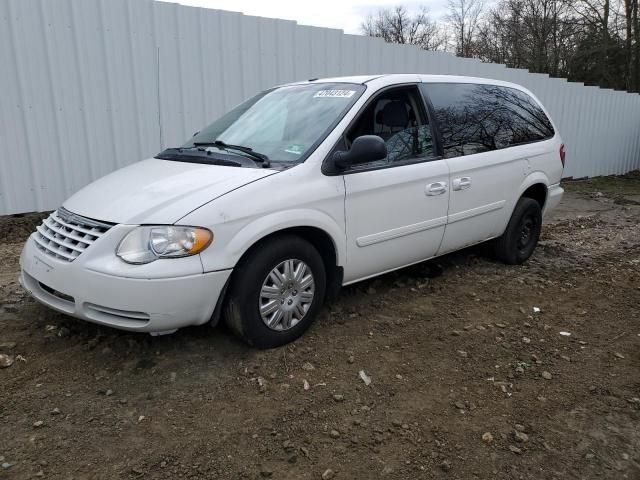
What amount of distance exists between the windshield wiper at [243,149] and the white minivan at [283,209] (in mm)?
15

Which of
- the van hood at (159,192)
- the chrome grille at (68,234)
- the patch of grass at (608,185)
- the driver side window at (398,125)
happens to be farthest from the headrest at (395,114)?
the patch of grass at (608,185)

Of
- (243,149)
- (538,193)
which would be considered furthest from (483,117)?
(243,149)

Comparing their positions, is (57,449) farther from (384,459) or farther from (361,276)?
(361,276)

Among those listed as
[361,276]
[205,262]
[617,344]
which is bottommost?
[617,344]

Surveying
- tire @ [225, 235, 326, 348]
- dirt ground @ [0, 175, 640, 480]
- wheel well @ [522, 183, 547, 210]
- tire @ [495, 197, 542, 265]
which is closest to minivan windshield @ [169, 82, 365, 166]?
tire @ [225, 235, 326, 348]

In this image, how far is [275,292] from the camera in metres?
3.33

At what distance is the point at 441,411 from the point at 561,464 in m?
0.63

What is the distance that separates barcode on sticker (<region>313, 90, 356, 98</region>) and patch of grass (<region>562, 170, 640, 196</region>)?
9805mm

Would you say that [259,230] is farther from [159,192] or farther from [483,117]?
[483,117]

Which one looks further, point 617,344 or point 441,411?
point 617,344

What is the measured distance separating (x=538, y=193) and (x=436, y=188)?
1925 millimetres

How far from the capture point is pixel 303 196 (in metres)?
3.38

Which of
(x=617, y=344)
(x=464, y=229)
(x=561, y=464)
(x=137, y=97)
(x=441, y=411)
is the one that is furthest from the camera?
(x=137, y=97)

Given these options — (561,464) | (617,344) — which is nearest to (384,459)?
(561,464)
